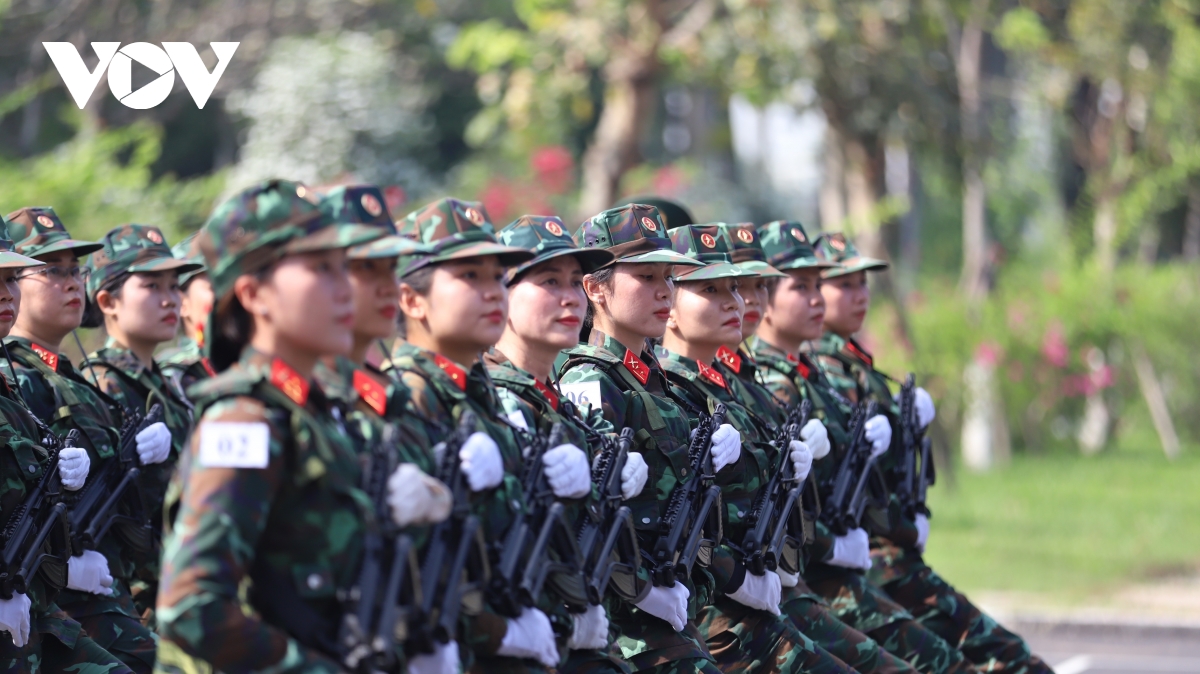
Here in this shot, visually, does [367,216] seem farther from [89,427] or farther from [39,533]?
[89,427]

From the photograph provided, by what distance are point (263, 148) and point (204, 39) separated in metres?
4.38

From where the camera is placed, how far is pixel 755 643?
5.95m

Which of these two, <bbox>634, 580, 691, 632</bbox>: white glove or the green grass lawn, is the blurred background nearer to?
the green grass lawn

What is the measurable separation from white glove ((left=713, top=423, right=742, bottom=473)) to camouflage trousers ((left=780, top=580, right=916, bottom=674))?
Answer: 0.97 m

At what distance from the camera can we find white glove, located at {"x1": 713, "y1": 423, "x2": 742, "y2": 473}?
5623 mm

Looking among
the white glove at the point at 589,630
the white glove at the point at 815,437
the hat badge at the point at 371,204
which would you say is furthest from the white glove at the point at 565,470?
the white glove at the point at 815,437

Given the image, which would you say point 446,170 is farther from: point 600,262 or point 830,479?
point 600,262

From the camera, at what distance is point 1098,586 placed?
1227 cm

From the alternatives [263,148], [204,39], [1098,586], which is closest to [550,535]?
[1098,586]

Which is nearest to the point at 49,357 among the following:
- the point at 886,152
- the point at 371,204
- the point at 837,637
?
the point at 371,204

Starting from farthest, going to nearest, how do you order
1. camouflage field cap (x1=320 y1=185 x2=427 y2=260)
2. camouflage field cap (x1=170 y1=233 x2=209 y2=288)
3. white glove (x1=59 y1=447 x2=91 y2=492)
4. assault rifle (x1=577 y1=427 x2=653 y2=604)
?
camouflage field cap (x1=170 y1=233 x2=209 y2=288) < white glove (x1=59 y1=447 x2=91 y2=492) < assault rifle (x1=577 y1=427 x2=653 y2=604) < camouflage field cap (x1=320 y1=185 x2=427 y2=260)

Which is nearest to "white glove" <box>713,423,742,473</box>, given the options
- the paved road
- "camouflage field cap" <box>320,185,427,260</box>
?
"camouflage field cap" <box>320,185,427,260</box>

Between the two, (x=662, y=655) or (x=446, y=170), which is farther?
(x=446, y=170)

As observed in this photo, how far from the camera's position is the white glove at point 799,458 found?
6148mm
